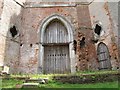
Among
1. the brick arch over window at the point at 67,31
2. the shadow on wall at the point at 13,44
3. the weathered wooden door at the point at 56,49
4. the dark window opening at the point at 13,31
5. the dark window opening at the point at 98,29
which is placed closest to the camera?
the shadow on wall at the point at 13,44

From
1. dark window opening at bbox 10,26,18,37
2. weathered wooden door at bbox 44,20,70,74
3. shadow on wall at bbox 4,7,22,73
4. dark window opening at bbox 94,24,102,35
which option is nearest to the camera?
shadow on wall at bbox 4,7,22,73

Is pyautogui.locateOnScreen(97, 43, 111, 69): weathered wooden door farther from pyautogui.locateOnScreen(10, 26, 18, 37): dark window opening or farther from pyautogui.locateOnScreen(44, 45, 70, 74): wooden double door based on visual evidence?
pyautogui.locateOnScreen(10, 26, 18, 37): dark window opening

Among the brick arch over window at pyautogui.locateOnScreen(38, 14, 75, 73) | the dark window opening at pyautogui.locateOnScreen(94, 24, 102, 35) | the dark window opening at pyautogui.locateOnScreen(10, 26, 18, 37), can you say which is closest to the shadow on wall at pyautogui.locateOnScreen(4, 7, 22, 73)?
the dark window opening at pyautogui.locateOnScreen(10, 26, 18, 37)

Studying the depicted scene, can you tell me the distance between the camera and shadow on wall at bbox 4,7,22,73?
15.1m

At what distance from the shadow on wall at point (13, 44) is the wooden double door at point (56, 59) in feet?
7.86

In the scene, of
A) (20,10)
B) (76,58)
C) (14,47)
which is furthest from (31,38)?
(76,58)

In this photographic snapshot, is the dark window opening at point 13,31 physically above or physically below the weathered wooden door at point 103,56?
above

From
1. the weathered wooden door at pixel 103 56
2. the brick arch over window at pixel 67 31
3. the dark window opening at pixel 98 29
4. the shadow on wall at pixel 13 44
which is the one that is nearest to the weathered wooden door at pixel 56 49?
the brick arch over window at pixel 67 31

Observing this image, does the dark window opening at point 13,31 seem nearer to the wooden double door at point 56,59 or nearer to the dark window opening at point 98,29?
the wooden double door at point 56,59

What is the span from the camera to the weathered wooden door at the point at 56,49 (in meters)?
16.5

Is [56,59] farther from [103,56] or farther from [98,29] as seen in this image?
[98,29]

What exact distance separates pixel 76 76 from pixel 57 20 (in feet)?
25.9

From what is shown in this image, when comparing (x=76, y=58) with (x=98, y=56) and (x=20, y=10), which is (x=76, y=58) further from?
(x=20, y=10)

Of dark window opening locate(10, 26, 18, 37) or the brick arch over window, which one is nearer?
the brick arch over window
